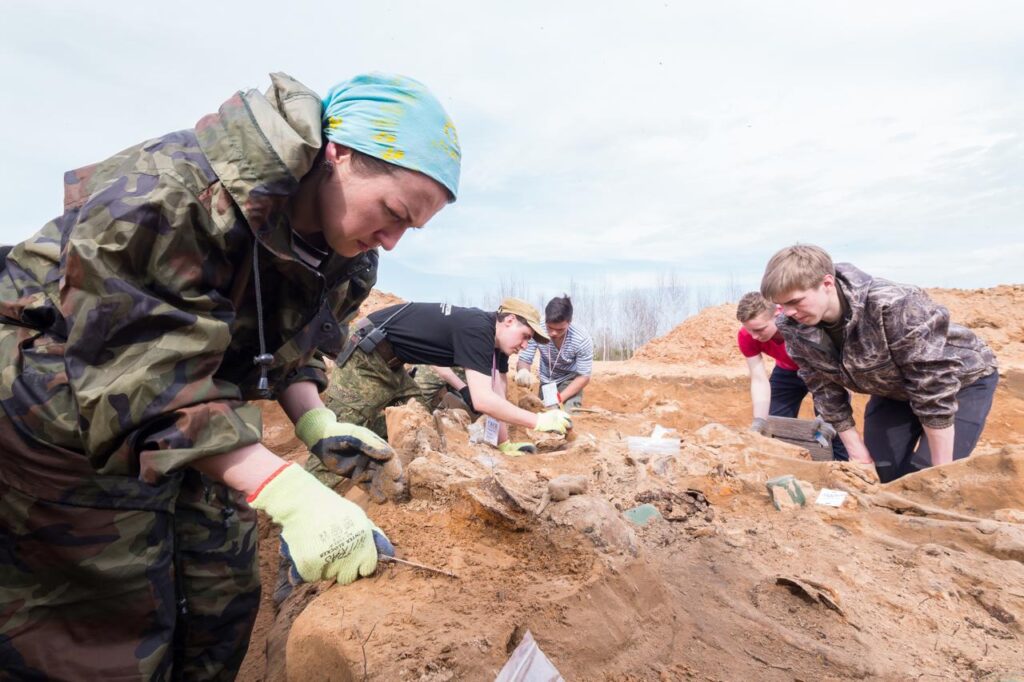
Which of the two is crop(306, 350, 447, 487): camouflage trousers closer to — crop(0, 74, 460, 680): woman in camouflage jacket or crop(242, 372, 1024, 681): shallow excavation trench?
crop(242, 372, 1024, 681): shallow excavation trench

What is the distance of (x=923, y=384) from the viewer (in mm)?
3354

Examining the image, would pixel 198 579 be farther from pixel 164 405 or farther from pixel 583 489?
pixel 583 489

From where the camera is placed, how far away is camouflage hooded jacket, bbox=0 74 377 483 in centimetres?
120

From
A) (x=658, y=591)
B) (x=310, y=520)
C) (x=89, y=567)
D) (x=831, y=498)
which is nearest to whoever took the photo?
(x=310, y=520)

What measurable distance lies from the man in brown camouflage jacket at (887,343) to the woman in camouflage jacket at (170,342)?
2474 millimetres

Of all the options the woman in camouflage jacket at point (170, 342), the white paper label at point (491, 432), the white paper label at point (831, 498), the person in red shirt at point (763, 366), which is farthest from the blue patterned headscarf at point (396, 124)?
the person in red shirt at point (763, 366)

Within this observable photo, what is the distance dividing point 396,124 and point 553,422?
3210 millimetres

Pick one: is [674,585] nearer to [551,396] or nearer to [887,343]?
[887,343]

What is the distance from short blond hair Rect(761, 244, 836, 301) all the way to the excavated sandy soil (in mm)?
1067

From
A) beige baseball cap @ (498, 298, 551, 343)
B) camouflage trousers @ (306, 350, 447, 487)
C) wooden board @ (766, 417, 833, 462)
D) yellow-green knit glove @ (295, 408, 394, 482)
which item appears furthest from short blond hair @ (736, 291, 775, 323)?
yellow-green knit glove @ (295, 408, 394, 482)

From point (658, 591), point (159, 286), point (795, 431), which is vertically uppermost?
point (159, 286)

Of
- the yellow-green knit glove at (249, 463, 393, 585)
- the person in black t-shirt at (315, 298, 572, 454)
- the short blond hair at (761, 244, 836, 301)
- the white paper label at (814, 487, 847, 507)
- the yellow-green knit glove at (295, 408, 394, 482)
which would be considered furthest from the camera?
the person in black t-shirt at (315, 298, 572, 454)

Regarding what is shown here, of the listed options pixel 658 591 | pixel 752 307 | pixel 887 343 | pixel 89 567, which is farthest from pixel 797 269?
pixel 89 567

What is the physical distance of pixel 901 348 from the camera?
3277mm
